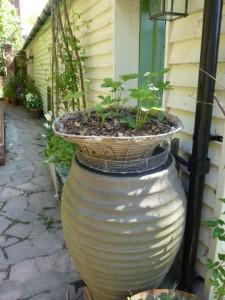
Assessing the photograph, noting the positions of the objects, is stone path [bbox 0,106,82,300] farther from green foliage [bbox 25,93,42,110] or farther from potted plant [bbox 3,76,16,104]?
potted plant [bbox 3,76,16,104]

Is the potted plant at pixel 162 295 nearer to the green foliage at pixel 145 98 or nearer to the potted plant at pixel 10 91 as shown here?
the green foliage at pixel 145 98

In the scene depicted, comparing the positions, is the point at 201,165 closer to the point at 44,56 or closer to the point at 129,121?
the point at 129,121

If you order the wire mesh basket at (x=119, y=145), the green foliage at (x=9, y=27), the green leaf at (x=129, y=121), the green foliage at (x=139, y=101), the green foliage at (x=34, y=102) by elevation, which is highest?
the green foliage at (x=9, y=27)

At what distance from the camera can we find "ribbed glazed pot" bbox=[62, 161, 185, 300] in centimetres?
150

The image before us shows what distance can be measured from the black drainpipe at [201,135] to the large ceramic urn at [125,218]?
0.47 feet

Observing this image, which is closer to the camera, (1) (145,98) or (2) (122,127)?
(1) (145,98)

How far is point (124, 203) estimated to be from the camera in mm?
1499

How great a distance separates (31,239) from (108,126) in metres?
1.81

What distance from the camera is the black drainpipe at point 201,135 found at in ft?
4.89

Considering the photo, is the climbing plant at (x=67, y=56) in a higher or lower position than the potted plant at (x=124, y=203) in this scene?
higher

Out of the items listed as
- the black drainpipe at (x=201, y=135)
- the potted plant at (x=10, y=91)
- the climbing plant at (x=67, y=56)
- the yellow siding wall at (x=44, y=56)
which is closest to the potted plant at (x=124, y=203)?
the black drainpipe at (x=201, y=135)

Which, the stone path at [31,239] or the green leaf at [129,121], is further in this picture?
the stone path at [31,239]

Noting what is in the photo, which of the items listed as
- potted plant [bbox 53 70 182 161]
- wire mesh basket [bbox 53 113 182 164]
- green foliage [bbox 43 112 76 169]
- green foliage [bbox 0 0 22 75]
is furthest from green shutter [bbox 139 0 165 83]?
green foliage [bbox 0 0 22 75]

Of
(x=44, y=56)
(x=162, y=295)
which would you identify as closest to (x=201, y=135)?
(x=162, y=295)
